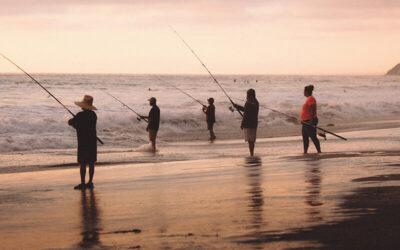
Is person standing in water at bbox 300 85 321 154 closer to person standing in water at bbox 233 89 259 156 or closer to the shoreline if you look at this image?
person standing in water at bbox 233 89 259 156

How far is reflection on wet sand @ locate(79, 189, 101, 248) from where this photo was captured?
5.64 metres

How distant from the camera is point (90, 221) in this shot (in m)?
6.67

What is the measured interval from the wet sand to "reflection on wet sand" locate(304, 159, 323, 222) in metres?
0.01

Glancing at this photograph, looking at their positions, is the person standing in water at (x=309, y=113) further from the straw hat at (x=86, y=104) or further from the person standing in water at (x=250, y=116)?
the straw hat at (x=86, y=104)

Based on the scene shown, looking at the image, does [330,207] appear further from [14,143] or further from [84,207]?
[14,143]

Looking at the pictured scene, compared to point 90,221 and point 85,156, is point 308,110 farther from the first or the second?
point 90,221

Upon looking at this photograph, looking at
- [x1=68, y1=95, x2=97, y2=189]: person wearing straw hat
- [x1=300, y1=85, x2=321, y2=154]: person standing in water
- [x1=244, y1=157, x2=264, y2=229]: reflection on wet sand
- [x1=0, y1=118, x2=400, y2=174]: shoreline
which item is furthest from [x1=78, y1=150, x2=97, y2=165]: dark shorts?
[x1=300, y1=85, x2=321, y2=154]: person standing in water

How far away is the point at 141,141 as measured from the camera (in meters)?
21.2

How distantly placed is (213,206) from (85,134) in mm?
2896

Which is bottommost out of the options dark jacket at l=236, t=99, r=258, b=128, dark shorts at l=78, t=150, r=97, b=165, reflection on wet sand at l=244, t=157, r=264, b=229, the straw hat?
reflection on wet sand at l=244, t=157, r=264, b=229

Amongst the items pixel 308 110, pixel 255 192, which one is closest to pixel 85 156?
pixel 255 192

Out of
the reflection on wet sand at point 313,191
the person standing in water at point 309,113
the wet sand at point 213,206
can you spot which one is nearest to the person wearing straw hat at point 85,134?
the wet sand at point 213,206

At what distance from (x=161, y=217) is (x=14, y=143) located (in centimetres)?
1299

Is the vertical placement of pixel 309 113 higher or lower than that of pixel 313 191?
higher
